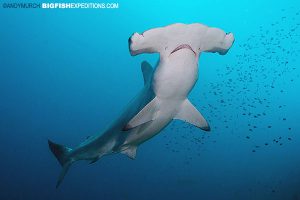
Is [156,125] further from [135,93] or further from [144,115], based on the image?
[135,93]

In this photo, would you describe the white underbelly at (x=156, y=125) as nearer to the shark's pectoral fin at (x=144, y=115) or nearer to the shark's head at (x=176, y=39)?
the shark's pectoral fin at (x=144, y=115)

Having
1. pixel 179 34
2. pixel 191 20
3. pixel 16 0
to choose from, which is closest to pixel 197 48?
pixel 179 34

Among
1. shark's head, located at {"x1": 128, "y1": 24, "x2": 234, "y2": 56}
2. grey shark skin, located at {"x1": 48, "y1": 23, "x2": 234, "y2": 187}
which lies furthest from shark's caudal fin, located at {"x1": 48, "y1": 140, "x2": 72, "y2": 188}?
shark's head, located at {"x1": 128, "y1": 24, "x2": 234, "y2": 56}

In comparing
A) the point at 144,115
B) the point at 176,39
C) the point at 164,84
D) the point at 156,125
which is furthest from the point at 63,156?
the point at 176,39

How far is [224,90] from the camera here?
7375 mm

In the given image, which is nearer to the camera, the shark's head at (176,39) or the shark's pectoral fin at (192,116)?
the shark's head at (176,39)

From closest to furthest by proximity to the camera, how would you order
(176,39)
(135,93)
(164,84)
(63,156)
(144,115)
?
(176,39) < (164,84) < (144,115) < (63,156) < (135,93)

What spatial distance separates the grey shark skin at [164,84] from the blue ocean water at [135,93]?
4.75 ft

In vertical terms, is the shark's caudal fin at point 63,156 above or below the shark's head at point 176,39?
below

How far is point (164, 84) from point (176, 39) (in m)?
0.45

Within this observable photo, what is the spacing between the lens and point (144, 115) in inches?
115

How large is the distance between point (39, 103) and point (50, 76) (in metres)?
0.91

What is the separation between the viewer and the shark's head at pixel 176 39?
2404mm

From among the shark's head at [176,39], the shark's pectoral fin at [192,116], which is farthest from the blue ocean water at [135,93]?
the shark's head at [176,39]
